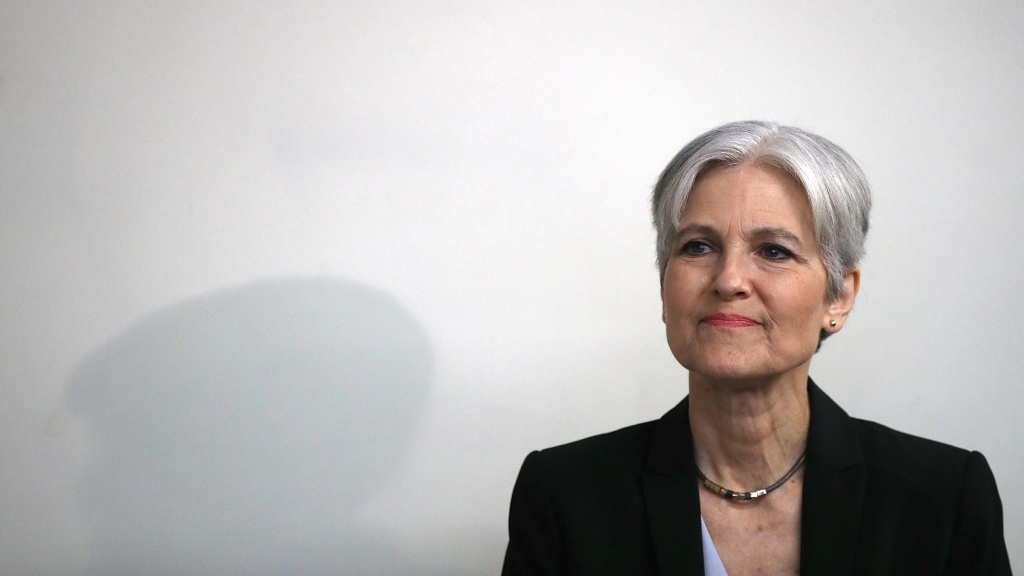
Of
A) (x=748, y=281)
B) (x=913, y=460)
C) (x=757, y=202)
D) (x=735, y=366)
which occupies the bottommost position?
(x=913, y=460)

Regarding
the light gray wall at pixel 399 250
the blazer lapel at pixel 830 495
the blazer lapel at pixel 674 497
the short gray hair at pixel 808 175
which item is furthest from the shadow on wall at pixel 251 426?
the blazer lapel at pixel 830 495

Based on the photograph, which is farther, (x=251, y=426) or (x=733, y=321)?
(x=251, y=426)

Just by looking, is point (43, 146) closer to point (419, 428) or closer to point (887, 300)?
point (419, 428)

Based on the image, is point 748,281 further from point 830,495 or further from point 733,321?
point 830,495

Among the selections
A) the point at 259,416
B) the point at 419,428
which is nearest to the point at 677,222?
the point at 419,428

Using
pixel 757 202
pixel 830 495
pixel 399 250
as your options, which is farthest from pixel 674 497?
pixel 399 250

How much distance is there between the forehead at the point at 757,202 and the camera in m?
1.21

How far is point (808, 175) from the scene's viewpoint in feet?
3.95

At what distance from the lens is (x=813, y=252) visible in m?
1.23

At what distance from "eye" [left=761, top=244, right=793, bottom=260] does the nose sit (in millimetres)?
37

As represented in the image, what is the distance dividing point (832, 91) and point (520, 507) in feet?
3.65

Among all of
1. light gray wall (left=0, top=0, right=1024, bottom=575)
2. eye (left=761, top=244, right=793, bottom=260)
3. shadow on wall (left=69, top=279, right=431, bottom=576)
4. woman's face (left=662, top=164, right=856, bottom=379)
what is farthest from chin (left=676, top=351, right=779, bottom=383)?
shadow on wall (left=69, top=279, right=431, bottom=576)

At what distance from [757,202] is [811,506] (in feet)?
1.47

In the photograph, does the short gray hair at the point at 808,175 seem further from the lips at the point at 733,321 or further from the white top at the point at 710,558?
the white top at the point at 710,558
